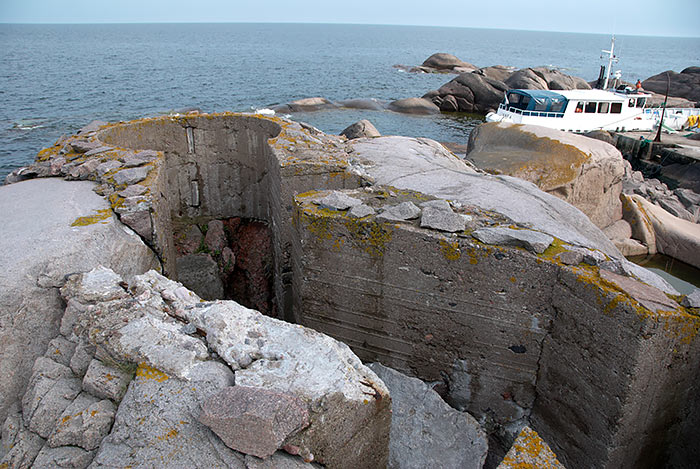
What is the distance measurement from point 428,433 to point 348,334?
166 cm

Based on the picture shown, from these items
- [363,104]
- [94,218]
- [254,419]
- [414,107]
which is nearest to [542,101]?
[414,107]

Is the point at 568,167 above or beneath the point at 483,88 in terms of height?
above

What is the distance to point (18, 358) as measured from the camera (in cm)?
396

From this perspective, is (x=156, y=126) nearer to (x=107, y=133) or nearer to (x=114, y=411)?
(x=107, y=133)

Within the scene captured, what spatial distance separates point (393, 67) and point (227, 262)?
232 feet

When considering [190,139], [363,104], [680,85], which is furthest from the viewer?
[680,85]

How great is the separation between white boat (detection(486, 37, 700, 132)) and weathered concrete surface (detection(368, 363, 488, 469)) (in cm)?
2379

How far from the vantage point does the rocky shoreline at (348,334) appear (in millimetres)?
3102

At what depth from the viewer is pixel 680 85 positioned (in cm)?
4684

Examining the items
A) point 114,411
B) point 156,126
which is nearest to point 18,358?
point 114,411

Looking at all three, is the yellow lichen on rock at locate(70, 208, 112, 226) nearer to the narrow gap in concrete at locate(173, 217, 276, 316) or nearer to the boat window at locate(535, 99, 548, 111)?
the narrow gap in concrete at locate(173, 217, 276, 316)

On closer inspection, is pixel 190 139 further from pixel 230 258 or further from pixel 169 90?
pixel 169 90

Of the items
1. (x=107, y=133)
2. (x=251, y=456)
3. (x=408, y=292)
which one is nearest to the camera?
(x=251, y=456)

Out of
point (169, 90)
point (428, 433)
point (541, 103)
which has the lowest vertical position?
point (169, 90)
